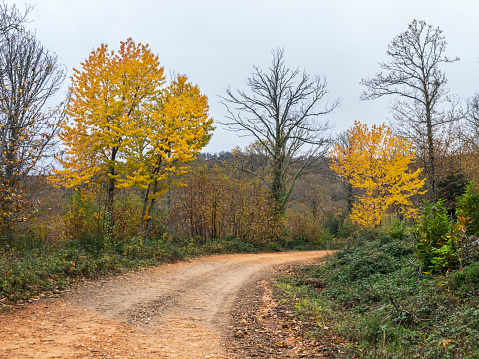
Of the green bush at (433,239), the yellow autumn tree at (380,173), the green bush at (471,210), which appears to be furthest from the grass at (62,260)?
the yellow autumn tree at (380,173)

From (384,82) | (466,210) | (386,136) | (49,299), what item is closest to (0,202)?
(49,299)

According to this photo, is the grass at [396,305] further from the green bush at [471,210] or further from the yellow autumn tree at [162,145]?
the yellow autumn tree at [162,145]

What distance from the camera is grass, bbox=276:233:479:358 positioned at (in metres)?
4.36

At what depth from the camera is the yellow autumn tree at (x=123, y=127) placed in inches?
566

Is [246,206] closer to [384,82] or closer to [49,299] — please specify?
[384,82]

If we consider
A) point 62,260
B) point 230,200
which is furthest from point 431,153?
point 62,260

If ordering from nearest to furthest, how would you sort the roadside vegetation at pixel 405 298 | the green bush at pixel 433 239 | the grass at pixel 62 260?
the roadside vegetation at pixel 405 298, the green bush at pixel 433 239, the grass at pixel 62 260

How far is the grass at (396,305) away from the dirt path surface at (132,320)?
1870mm

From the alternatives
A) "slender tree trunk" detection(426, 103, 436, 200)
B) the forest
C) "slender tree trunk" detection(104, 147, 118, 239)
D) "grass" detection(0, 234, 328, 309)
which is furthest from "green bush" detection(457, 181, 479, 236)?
"slender tree trunk" detection(104, 147, 118, 239)

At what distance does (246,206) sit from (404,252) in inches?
416

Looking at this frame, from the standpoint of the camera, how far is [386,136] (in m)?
19.5

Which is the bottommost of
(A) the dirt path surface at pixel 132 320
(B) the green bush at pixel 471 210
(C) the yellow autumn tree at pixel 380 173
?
(A) the dirt path surface at pixel 132 320

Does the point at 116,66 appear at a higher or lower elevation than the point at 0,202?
higher

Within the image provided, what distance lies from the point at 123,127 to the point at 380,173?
45.6 ft
